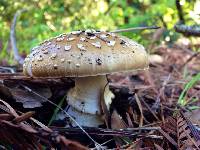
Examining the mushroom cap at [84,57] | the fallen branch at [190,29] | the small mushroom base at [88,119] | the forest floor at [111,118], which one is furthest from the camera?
the fallen branch at [190,29]

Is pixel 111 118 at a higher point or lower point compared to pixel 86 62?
lower

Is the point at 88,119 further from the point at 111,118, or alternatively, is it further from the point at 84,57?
the point at 84,57

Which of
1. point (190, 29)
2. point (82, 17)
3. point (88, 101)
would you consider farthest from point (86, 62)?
point (82, 17)

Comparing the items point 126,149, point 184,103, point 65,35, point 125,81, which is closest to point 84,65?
point 65,35

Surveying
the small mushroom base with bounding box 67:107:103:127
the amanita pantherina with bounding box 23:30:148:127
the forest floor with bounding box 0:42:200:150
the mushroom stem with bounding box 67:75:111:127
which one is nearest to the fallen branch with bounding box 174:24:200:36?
the forest floor with bounding box 0:42:200:150

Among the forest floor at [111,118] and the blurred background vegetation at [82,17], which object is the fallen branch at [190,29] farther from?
the blurred background vegetation at [82,17]

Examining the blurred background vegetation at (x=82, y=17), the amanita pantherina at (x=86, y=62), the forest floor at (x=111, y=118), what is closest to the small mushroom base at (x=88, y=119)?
the amanita pantherina at (x=86, y=62)

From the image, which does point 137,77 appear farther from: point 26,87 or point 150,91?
point 26,87
